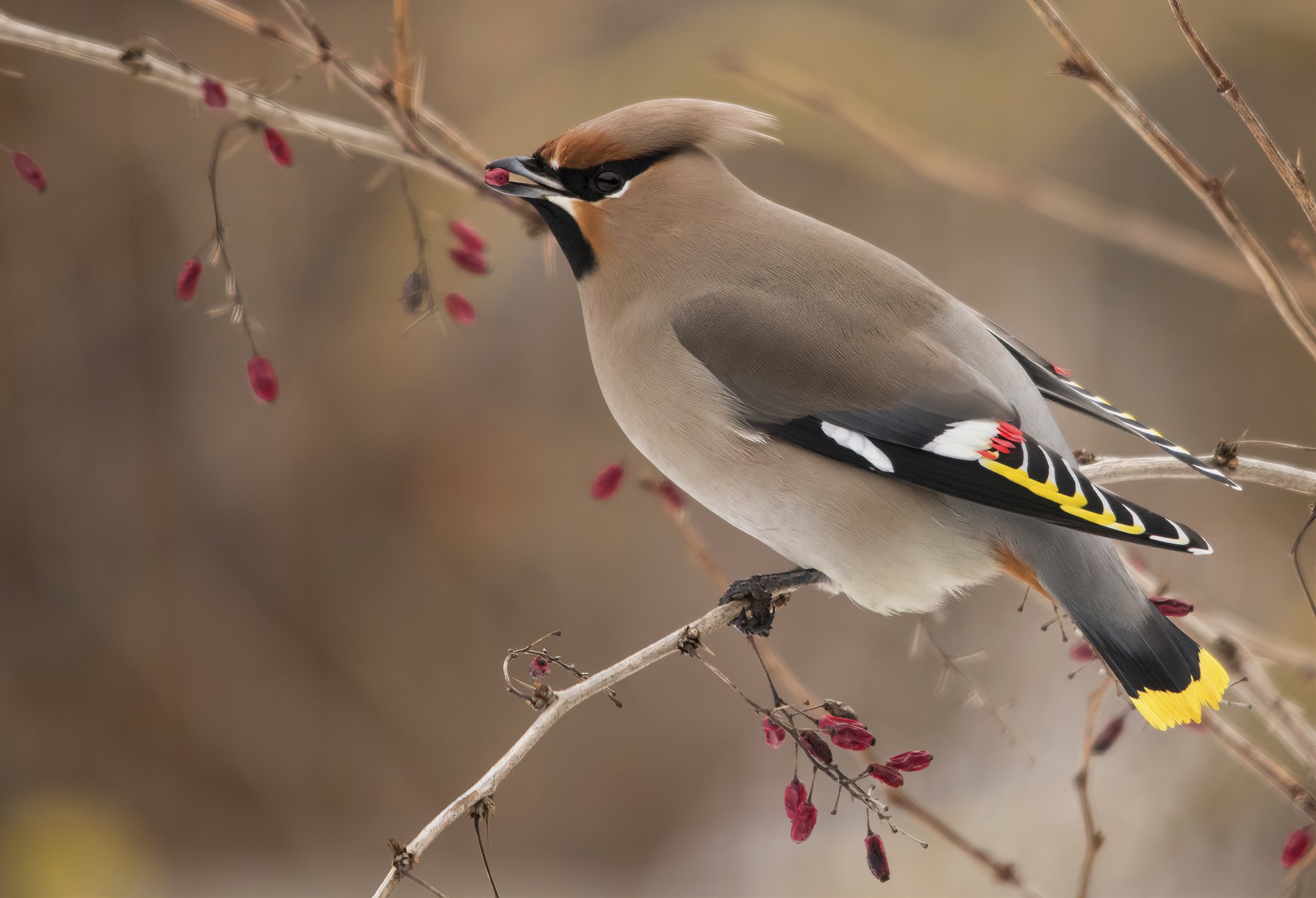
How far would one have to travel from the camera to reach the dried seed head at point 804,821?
1.92 metres

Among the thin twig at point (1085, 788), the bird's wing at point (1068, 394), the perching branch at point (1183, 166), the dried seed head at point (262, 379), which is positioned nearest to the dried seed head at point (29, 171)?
the dried seed head at point (262, 379)

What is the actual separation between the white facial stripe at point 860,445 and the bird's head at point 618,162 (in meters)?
0.51

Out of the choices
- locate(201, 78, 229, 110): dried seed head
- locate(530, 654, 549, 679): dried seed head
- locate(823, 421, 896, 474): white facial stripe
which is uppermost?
locate(201, 78, 229, 110): dried seed head

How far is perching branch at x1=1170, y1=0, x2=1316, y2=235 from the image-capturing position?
1.58 m

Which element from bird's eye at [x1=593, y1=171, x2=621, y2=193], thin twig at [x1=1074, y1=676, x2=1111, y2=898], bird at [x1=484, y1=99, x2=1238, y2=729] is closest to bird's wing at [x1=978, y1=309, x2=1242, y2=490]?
bird at [x1=484, y1=99, x2=1238, y2=729]

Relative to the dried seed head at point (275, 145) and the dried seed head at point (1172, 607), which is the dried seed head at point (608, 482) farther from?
the dried seed head at point (1172, 607)

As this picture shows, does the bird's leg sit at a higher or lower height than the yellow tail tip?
higher

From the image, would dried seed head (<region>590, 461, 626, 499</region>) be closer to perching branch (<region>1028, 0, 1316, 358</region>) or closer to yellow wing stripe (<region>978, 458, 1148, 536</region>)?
yellow wing stripe (<region>978, 458, 1148, 536</region>)

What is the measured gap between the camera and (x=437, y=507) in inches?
181

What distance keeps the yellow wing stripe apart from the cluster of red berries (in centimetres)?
44

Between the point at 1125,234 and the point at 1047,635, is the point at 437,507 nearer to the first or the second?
the point at 1047,635

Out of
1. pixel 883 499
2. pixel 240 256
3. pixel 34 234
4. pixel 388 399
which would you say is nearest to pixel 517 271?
pixel 388 399

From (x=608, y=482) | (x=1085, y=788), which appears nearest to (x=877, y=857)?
(x=1085, y=788)

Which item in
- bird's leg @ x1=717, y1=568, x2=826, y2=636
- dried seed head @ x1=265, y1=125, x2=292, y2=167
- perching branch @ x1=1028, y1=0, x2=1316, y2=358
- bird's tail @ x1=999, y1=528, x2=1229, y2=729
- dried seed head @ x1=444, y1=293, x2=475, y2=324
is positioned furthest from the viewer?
dried seed head @ x1=444, y1=293, x2=475, y2=324
